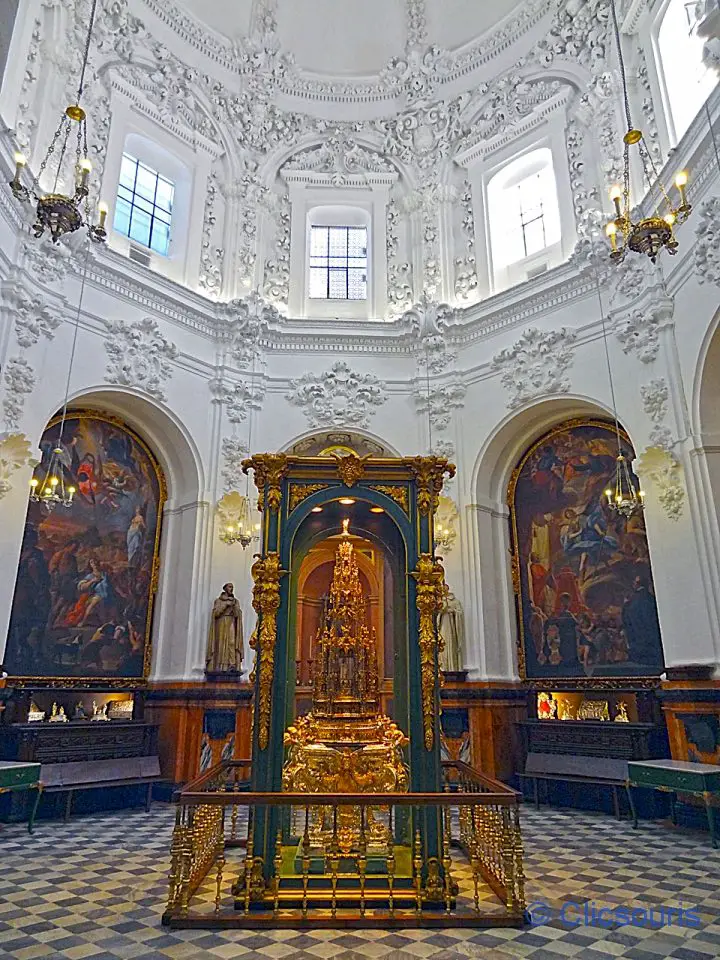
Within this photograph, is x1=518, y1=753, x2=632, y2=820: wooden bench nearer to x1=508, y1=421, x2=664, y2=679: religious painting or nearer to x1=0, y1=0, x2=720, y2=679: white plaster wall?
x1=508, y1=421, x2=664, y2=679: religious painting

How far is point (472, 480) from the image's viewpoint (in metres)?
12.1

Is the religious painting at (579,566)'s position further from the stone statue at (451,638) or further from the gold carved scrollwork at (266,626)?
the gold carved scrollwork at (266,626)

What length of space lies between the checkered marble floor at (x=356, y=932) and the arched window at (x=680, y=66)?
31.4ft

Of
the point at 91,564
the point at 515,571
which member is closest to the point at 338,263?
the point at 515,571

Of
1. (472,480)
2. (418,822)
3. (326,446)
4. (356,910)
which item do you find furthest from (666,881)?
(326,446)

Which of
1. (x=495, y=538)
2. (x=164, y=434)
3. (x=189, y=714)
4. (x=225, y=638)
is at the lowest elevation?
(x=189, y=714)

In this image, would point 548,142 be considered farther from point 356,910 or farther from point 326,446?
point 356,910

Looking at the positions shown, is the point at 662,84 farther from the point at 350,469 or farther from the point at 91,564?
the point at 91,564

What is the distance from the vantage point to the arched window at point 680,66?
9734 millimetres

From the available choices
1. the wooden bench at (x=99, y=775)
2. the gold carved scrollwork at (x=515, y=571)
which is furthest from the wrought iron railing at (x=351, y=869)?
the gold carved scrollwork at (x=515, y=571)

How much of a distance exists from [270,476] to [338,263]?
9767mm

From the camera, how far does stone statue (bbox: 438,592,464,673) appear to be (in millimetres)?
11078

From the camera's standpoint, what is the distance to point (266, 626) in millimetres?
5535

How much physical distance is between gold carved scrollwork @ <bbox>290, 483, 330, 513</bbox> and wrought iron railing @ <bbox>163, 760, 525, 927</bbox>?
240 centimetres
